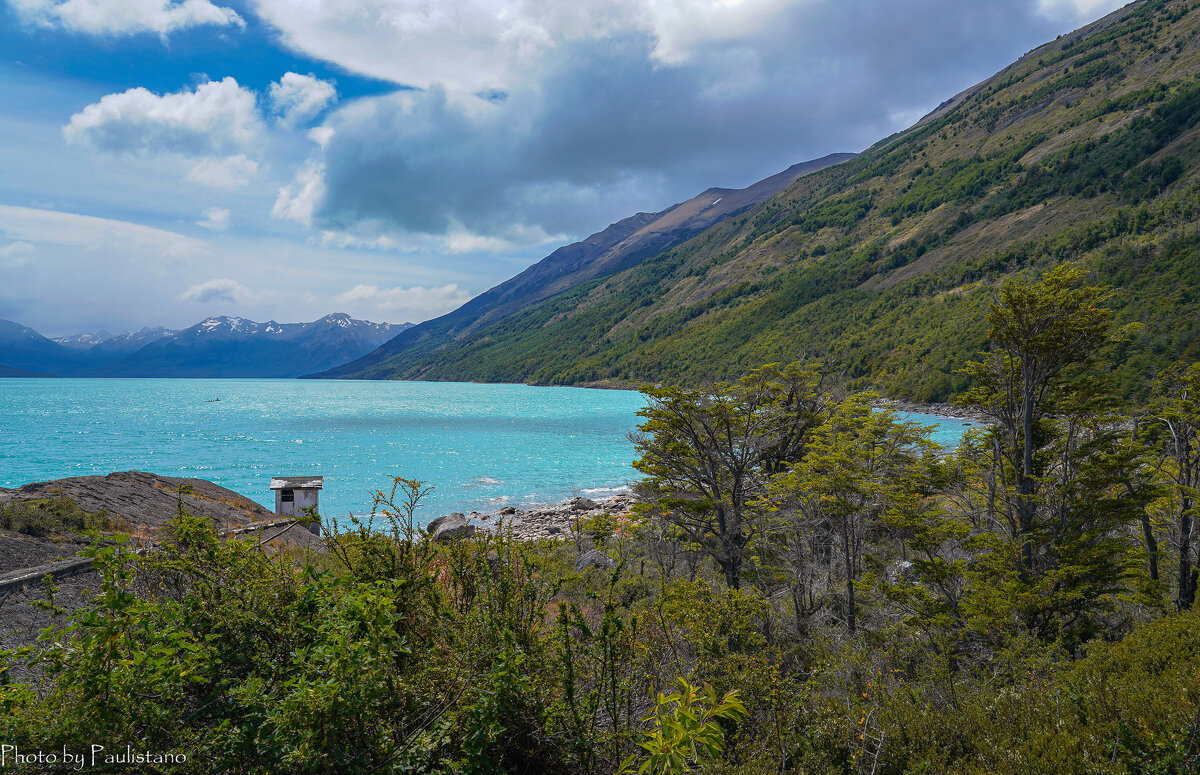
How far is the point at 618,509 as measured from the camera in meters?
34.5

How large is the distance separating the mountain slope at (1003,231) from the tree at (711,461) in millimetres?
12602

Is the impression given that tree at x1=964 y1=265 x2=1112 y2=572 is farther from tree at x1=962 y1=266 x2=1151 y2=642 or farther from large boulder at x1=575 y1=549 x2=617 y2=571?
large boulder at x1=575 y1=549 x2=617 y2=571

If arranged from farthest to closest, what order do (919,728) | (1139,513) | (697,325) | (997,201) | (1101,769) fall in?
(697,325), (997,201), (1139,513), (919,728), (1101,769)

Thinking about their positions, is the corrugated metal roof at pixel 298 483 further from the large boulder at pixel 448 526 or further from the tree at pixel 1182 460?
the tree at pixel 1182 460

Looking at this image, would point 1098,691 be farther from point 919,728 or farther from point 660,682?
point 660,682

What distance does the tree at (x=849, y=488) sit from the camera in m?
14.3

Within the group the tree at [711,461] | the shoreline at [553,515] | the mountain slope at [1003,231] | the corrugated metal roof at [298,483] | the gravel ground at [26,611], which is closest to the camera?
the gravel ground at [26,611]

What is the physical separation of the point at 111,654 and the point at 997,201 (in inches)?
6394

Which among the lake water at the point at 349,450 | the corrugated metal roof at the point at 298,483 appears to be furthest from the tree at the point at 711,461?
the corrugated metal roof at the point at 298,483

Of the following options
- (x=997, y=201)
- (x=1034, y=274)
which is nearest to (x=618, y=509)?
(x=1034, y=274)

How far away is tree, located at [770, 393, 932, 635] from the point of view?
14.3 metres

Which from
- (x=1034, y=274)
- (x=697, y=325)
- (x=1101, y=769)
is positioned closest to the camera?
(x=1101, y=769)

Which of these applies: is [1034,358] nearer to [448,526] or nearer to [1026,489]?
[1026,489]

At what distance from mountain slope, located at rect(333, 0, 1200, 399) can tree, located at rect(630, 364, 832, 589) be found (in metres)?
12.6
